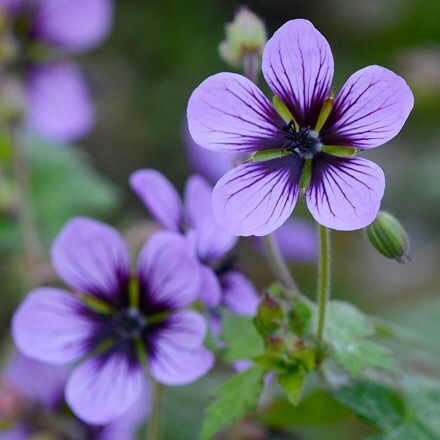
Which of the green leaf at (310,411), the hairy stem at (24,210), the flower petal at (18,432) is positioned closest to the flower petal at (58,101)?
the hairy stem at (24,210)

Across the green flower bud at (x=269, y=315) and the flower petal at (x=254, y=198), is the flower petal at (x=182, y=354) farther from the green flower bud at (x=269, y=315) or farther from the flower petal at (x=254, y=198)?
the flower petal at (x=254, y=198)

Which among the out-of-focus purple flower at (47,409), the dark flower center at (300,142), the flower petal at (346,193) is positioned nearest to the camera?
the flower petal at (346,193)

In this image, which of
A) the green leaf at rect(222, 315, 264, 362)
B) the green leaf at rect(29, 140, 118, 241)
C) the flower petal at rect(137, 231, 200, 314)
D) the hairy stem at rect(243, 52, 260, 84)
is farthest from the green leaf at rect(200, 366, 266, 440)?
the green leaf at rect(29, 140, 118, 241)

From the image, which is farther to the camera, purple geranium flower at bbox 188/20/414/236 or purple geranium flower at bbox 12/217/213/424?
purple geranium flower at bbox 12/217/213/424

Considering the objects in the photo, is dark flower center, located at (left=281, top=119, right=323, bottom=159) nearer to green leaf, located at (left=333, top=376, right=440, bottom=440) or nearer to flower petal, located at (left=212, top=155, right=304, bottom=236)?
flower petal, located at (left=212, top=155, right=304, bottom=236)

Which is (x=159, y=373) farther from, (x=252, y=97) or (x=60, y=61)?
(x=60, y=61)

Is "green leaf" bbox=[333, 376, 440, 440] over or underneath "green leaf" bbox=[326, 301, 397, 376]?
underneath

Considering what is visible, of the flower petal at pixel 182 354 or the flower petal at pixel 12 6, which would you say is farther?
the flower petal at pixel 12 6
